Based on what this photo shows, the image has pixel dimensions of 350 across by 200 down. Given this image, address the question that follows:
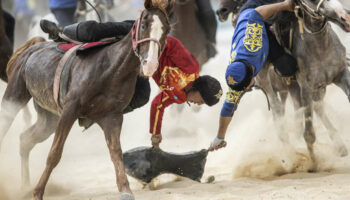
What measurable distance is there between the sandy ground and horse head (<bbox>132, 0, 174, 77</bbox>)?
114 cm

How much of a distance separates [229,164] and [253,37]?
1.72 meters

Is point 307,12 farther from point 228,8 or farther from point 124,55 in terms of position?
point 228,8

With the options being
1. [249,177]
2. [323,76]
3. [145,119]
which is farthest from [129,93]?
[145,119]

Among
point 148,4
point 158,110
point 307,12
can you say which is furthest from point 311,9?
point 148,4

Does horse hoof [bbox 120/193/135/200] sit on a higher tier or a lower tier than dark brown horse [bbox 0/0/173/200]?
lower

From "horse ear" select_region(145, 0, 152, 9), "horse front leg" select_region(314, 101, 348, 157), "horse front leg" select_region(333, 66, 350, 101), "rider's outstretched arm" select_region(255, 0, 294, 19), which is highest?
"horse ear" select_region(145, 0, 152, 9)

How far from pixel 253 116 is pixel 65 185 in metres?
2.75

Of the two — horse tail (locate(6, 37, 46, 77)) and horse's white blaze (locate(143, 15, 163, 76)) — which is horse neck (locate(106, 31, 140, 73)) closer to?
horse's white blaze (locate(143, 15, 163, 76))

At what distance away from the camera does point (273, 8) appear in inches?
214

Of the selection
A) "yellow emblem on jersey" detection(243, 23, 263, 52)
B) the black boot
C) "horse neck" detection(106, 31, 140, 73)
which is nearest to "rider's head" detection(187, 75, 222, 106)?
"yellow emblem on jersey" detection(243, 23, 263, 52)

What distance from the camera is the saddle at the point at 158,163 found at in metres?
5.45

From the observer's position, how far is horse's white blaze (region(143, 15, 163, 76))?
4148mm

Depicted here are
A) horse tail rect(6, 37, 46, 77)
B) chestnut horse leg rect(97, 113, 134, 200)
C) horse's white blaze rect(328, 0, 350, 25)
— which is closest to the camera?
chestnut horse leg rect(97, 113, 134, 200)

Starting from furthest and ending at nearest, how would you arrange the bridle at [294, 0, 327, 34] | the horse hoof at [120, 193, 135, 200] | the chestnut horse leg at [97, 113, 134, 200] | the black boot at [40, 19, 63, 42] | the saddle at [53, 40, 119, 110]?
the black boot at [40, 19, 63, 42], the bridle at [294, 0, 327, 34], the saddle at [53, 40, 119, 110], the chestnut horse leg at [97, 113, 134, 200], the horse hoof at [120, 193, 135, 200]
